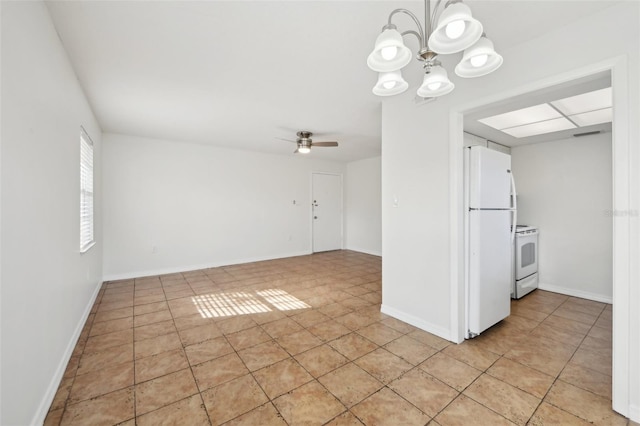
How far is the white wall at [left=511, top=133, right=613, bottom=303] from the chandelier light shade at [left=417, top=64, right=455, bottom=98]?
3.44 m

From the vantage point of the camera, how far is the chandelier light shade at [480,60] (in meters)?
1.29

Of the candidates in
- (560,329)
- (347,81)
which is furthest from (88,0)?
(560,329)

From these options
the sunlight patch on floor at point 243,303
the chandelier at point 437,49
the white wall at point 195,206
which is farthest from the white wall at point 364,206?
the chandelier at point 437,49

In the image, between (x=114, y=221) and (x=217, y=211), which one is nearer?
(x=114, y=221)

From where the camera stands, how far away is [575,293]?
360 cm

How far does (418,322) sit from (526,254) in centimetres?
214

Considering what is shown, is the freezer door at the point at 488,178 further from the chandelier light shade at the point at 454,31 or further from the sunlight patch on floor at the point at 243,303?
the sunlight patch on floor at the point at 243,303

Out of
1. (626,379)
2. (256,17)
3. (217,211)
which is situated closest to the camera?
(626,379)

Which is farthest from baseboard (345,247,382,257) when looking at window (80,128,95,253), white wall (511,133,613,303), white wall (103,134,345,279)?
window (80,128,95,253)

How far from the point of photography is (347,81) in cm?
255

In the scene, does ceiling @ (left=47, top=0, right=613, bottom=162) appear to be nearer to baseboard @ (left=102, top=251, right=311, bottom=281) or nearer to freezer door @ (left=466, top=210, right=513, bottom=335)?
freezer door @ (left=466, top=210, right=513, bottom=335)

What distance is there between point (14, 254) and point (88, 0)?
4.85ft

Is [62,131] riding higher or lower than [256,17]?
lower

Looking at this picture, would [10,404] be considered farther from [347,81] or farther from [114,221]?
[114,221]
